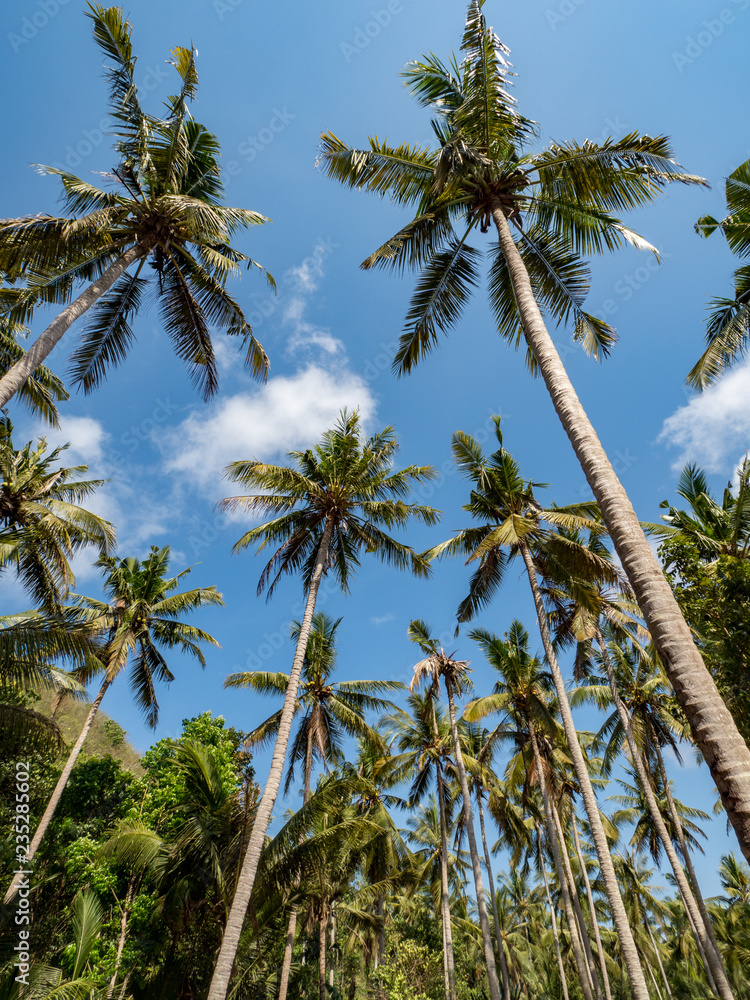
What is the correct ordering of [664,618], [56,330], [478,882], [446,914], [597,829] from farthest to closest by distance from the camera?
[446,914]
[478,882]
[597,829]
[56,330]
[664,618]

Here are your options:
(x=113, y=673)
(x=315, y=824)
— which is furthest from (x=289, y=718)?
(x=113, y=673)

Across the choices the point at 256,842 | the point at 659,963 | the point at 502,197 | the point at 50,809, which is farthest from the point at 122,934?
the point at 659,963

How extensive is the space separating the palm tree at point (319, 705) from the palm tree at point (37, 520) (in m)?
7.18

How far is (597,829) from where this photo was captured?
11.6 m

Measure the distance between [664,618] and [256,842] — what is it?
29.9ft

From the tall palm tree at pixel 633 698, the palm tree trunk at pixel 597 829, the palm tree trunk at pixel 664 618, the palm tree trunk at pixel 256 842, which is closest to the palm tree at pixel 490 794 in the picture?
the tall palm tree at pixel 633 698

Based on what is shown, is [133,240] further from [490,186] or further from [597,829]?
[597,829]

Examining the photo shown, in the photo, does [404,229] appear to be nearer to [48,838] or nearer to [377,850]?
[377,850]

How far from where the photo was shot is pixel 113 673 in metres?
15.5

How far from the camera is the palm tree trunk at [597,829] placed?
950 cm

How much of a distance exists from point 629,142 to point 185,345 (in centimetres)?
851

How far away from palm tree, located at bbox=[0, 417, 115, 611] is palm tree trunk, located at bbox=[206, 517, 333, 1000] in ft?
17.9

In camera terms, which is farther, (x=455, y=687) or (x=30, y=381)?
(x=455, y=687)

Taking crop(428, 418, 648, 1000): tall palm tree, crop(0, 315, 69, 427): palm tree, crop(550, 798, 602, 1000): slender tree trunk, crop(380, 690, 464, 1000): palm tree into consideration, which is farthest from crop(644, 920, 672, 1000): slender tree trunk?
crop(0, 315, 69, 427): palm tree
